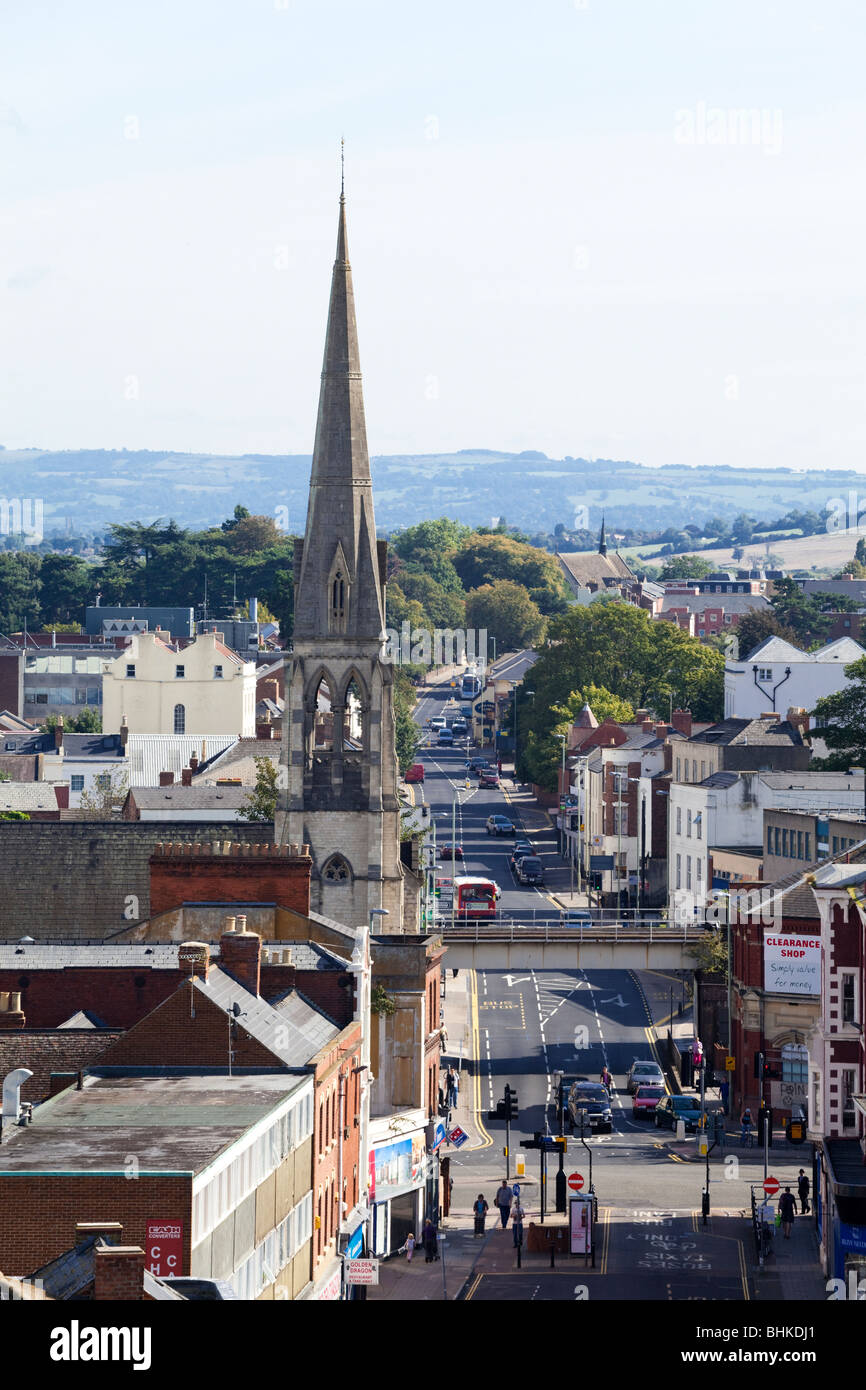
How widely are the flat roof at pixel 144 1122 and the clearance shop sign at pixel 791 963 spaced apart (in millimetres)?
40787

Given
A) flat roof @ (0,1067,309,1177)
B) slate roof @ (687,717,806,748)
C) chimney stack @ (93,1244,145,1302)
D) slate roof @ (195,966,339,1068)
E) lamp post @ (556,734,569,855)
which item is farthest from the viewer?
lamp post @ (556,734,569,855)

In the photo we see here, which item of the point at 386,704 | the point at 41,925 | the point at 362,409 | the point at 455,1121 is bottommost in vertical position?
the point at 455,1121

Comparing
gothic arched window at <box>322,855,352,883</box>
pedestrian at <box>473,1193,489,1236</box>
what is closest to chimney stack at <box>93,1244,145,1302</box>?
pedestrian at <box>473,1193,489,1236</box>

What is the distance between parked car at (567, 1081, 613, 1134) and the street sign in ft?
95.8

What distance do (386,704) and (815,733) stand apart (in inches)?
2728

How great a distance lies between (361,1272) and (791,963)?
3914cm

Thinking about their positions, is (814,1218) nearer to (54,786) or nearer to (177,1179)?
(177,1179)

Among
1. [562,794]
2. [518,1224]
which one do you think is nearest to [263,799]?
[518,1224]

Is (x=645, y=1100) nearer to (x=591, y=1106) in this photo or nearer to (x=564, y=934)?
(x=591, y=1106)

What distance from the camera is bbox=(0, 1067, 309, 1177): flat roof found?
4469cm

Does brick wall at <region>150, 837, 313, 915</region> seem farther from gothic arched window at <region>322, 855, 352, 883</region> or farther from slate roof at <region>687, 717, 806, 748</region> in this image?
slate roof at <region>687, 717, 806, 748</region>

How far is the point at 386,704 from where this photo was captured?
3346 inches

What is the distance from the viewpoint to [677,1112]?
91.1 meters
